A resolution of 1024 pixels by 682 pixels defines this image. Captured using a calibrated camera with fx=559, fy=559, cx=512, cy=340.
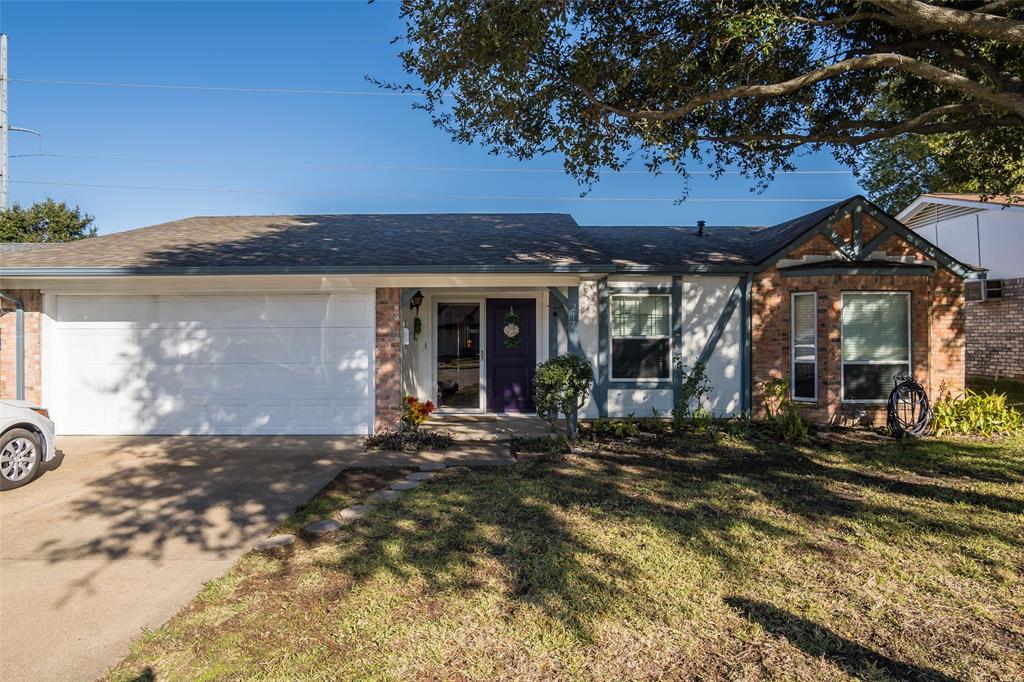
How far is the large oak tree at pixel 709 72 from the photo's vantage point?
623cm

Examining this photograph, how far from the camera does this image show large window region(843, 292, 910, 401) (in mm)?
9641

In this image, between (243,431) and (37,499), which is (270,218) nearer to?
(243,431)

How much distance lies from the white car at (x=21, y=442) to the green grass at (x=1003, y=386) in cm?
1661

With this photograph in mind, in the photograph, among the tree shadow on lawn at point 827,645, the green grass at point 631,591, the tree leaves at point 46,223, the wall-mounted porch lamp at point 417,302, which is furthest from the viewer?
the tree leaves at point 46,223

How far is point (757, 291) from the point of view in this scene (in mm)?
10148

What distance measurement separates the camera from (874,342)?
9.69 meters

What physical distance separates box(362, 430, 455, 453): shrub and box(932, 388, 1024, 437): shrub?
7997mm

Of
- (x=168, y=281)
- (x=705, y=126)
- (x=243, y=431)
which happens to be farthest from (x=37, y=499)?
(x=705, y=126)

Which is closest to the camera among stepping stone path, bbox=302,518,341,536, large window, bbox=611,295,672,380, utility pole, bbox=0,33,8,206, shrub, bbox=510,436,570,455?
stepping stone path, bbox=302,518,341,536

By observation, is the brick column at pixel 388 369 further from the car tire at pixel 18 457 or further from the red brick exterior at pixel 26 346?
the red brick exterior at pixel 26 346

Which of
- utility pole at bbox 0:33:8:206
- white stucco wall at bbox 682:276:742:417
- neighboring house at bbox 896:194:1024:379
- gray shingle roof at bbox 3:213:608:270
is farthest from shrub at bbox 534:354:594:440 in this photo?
utility pole at bbox 0:33:8:206

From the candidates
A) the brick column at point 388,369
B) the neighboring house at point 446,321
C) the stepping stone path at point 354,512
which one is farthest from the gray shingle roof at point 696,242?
the stepping stone path at point 354,512

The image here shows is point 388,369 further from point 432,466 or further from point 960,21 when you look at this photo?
point 960,21

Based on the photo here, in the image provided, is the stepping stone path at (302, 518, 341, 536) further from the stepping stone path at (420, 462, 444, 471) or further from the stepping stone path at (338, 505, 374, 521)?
the stepping stone path at (420, 462, 444, 471)
